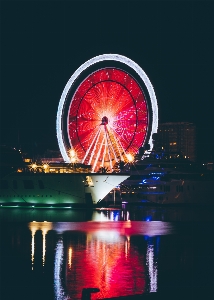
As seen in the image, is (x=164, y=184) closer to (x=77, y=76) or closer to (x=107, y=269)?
(x=77, y=76)

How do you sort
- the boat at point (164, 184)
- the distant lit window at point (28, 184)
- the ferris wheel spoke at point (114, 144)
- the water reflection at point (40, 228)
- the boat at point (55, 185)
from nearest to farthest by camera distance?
the water reflection at point (40, 228), the ferris wheel spoke at point (114, 144), the boat at point (55, 185), the distant lit window at point (28, 184), the boat at point (164, 184)

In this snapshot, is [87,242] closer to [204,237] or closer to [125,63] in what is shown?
[204,237]

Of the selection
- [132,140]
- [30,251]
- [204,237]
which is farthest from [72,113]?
[30,251]

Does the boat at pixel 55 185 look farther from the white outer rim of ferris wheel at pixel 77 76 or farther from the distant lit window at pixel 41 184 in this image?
the white outer rim of ferris wheel at pixel 77 76

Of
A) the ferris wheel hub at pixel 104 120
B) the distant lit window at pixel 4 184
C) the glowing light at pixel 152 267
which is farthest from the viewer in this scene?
the distant lit window at pixel 4 184

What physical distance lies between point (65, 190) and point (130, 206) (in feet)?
40.0

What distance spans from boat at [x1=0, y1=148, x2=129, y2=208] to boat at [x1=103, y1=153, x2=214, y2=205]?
9645 millimetres

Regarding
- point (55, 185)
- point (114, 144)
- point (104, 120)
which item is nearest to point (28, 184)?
point (55, 185)

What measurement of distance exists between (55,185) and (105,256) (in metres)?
31.7

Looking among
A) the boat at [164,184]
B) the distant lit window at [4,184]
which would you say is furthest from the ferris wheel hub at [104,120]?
the boat at [164,184]

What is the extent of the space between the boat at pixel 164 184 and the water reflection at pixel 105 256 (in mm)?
25535

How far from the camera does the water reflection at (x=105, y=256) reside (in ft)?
80.3

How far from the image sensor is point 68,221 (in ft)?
161

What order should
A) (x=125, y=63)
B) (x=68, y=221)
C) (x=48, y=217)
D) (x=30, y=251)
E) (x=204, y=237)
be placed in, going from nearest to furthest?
(x=30, y=251), (x=204, y=237), (x=68, y=221), (x=48, y=217), (x=125, y=63)
